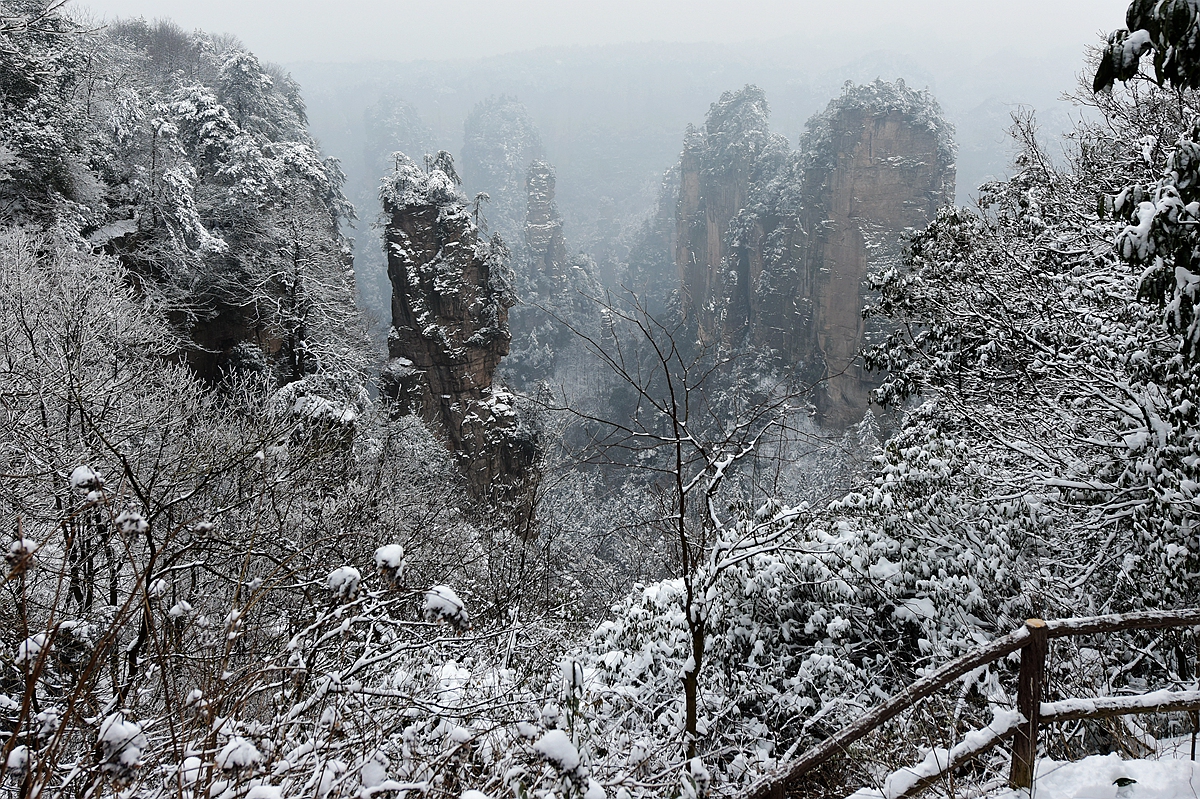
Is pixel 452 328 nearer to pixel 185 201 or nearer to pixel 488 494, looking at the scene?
pixel 488 494

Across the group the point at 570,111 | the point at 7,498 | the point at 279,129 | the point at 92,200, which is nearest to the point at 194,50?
the point at 279,129

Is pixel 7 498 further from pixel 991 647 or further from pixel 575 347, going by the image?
pixel 575 347

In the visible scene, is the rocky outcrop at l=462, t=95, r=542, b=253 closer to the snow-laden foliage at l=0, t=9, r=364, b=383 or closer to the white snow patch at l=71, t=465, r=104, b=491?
the snow-laden foliage at l=0, t=9, r=364, b=383

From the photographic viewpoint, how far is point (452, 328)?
18344mm

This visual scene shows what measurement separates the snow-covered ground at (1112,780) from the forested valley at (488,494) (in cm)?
20

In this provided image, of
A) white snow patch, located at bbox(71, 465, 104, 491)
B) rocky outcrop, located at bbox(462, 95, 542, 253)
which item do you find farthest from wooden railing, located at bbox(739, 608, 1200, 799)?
rocky outcrop, located at bbox(462, 95, 542, 253)

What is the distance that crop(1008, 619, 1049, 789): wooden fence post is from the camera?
2143 millimetres

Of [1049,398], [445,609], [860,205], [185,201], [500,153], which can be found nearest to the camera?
[445,609]

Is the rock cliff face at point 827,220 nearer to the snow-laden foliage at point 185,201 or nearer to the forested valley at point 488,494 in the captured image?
the forested valley at point 488,494

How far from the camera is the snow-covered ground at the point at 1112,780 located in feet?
7.09

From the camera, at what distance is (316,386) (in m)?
14.3

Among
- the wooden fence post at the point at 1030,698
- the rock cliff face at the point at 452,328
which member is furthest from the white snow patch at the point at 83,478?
the rock cliff face at the point at 452,328

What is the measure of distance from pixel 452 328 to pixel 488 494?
16.3 feet

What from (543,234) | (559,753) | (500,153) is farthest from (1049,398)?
(500,153)
